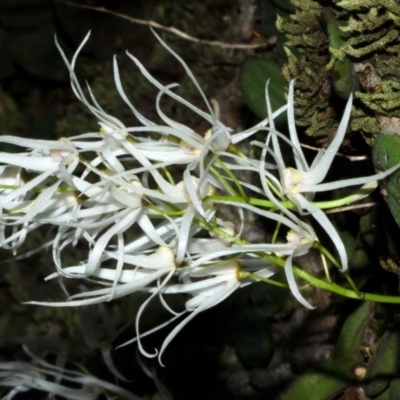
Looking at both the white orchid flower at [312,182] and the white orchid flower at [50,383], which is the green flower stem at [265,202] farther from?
the white orchid flower at [50,383]

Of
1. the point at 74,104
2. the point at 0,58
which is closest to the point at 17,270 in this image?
the point at 74,104

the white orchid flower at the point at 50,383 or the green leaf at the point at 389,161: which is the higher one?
the green leaf at the point at 389,161

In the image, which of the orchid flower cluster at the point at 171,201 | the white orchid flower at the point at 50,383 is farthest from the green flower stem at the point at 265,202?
the white orchid flower at the point at 50,383

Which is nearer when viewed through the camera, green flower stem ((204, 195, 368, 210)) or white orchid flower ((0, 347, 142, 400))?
green flower stem ((204, 195, 368, 210))

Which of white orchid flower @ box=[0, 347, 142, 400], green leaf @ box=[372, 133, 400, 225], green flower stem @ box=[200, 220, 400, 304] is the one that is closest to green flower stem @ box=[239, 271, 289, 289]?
green flower stem @ box=[200, 220, 400, 304]

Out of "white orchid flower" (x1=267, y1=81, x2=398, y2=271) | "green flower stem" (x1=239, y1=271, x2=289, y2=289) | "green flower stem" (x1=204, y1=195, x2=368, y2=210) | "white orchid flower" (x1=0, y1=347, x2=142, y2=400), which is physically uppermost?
"white orchid flower" (x1=267, y1=81, x2=398, y2=271)

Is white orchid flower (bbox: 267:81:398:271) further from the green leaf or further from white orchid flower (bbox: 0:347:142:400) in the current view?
white orchid flower (bbox: 0:347:142:400)

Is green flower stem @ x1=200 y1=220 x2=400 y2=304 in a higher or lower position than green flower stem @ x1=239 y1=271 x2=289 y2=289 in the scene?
higher

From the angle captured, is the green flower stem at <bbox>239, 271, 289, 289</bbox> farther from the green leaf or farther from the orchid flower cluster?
the green leaf

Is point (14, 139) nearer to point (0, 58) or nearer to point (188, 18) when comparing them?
point (188, 18)

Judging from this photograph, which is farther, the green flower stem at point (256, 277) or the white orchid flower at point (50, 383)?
the white orchid flower at point (50, 383)

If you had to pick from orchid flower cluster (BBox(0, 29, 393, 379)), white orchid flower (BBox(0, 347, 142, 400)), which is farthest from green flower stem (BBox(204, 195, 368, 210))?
white orchid flower (BBox(0, 347, 142, 400))
